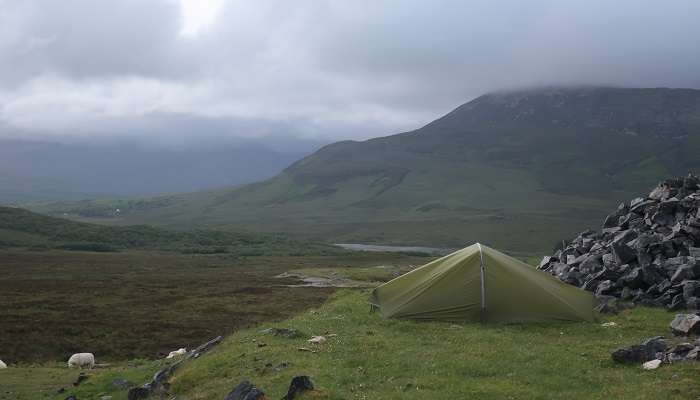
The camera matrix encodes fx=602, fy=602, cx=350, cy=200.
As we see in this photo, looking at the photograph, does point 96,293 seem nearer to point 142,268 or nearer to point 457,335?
point 142,268

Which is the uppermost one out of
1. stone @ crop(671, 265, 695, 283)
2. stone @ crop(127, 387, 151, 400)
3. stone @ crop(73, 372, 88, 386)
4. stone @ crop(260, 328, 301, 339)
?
stone @ crop(671, 265, 695, 283)

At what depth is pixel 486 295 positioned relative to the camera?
2364 centimetres

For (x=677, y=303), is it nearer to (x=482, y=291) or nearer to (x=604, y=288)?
(x=604, y=288)

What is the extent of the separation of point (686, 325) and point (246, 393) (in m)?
13.5

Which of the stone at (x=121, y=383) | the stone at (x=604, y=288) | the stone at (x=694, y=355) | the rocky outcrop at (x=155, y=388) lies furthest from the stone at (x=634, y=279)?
the stone at (x=121, y=383)

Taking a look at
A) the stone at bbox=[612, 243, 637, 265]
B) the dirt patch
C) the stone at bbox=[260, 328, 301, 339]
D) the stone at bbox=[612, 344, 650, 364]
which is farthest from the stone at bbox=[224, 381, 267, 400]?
the dirt patch

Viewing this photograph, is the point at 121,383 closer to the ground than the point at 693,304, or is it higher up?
closer to the ground

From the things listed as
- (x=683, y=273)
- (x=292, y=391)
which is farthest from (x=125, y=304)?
(x=683, y=273)

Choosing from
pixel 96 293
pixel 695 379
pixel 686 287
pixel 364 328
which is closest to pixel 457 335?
pixel 364 328

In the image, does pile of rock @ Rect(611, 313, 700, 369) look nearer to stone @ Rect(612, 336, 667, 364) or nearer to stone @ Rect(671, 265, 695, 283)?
stone @ Rect(612, 336, 667, 364)

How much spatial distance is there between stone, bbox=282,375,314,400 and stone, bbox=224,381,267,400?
0.64 m

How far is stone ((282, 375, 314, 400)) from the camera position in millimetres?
14502

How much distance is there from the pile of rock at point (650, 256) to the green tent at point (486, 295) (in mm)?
2417

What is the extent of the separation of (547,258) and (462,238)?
510ft
